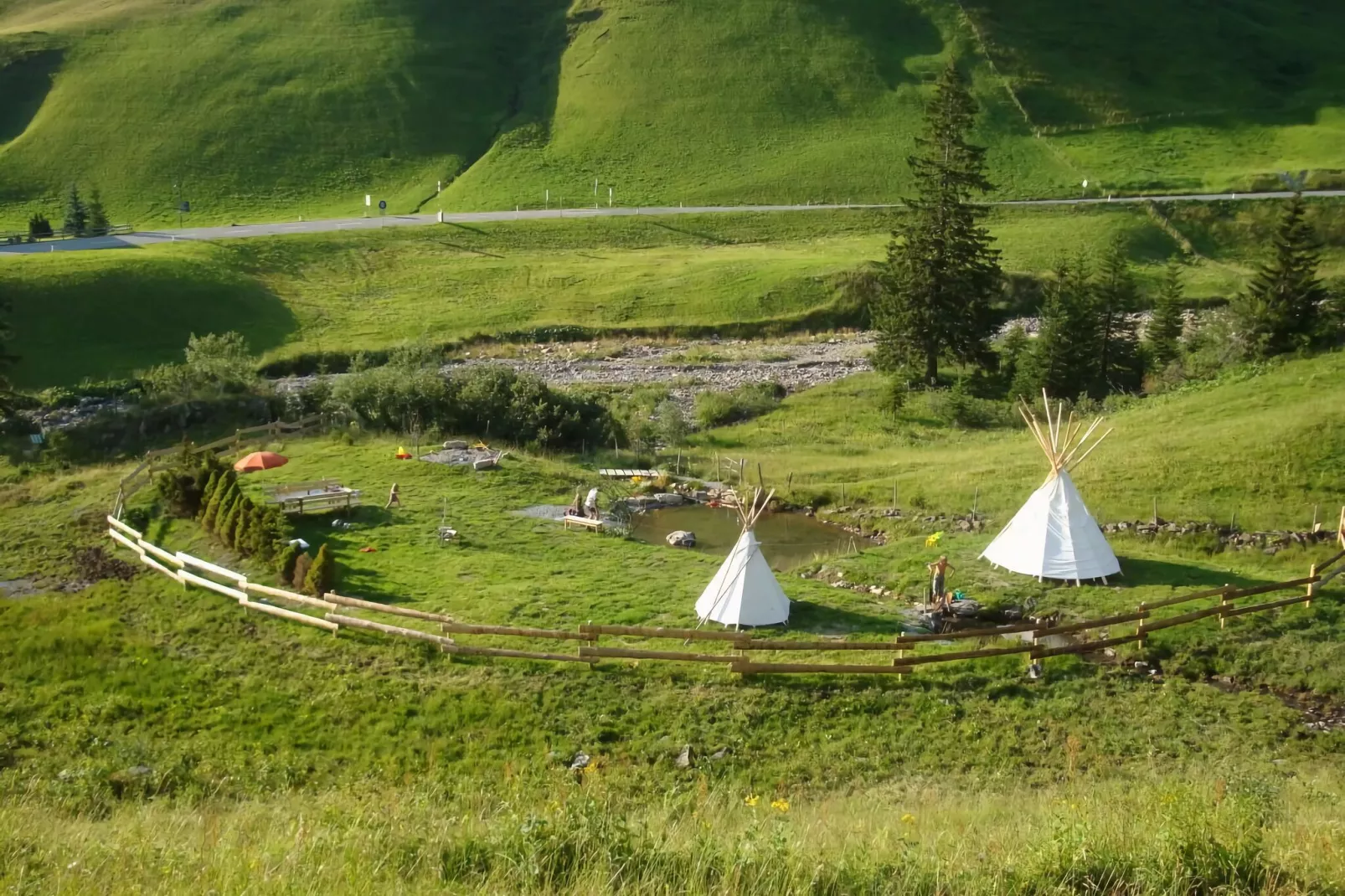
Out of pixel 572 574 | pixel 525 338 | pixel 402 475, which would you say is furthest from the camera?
pixel 525 338

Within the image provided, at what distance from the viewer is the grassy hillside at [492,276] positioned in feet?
188

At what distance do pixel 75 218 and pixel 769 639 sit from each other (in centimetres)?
7421

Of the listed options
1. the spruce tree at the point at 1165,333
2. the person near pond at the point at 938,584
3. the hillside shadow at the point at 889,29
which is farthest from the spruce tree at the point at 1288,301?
the hillside shadow at the point at 889,29

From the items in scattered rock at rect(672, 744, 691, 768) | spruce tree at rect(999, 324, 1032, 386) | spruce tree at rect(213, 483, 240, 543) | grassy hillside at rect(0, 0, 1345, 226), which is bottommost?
scattered rock at rect(672, 744, 691, 768)

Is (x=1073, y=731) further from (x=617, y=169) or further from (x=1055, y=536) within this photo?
(x=617, y=169)

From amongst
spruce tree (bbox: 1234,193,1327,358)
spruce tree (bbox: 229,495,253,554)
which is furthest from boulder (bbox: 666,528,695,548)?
spruce tree (bbox: 1234,193,1327,358)

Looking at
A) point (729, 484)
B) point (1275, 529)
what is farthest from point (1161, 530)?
point (729, 484)

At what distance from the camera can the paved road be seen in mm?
74375

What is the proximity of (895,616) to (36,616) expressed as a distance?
21.1 metres

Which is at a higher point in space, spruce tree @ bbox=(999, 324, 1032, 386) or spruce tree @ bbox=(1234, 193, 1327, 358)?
spruce tree @ bbox=(1234, 193, 1327, 358)

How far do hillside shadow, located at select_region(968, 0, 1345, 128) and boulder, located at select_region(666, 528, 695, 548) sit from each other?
296 feet

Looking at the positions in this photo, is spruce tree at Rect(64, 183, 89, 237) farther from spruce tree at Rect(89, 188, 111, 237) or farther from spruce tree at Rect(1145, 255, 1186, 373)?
spruce tree at Rect(1145, 255, 1186, 373)

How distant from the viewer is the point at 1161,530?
28.8 meters

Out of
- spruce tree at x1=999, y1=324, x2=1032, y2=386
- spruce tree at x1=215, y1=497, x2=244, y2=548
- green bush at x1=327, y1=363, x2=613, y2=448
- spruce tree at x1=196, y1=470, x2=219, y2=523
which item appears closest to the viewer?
spruce tree at x1=215, y1=497, x2=244, y2=548
